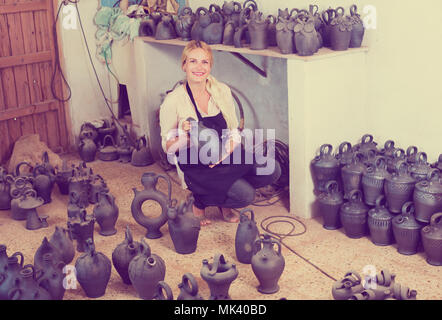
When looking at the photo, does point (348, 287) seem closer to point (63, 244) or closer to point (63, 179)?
point (63, 244)

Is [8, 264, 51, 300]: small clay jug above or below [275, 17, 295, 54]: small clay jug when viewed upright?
below

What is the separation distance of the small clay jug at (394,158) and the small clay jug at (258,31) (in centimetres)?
126

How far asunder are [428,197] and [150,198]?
187cm

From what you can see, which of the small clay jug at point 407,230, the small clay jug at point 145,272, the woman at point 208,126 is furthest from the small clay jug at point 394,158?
the small clay jug at point 145,272

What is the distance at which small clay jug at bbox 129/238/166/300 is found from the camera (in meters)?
3.48

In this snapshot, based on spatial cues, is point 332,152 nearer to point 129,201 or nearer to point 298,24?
point 298,24

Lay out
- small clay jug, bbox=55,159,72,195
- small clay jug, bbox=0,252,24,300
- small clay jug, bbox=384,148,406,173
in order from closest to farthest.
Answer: small clay jug, bbox=0,252,24,300, small clay jug, bbox=384,148,406,173, small clay jug, bbox=55,159,72,195

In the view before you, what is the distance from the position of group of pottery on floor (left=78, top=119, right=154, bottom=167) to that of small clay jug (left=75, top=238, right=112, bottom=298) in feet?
8.18

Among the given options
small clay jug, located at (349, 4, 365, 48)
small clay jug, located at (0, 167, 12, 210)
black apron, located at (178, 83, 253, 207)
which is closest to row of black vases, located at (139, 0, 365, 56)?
small clay jug, located at (349, 4, 365, 48)

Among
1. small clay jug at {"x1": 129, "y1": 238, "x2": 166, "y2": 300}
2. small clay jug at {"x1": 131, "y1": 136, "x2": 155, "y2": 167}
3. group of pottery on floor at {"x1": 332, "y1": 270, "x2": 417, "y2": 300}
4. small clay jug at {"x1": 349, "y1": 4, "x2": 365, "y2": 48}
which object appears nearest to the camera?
group of pottery on floor at {"x1": 332, "y1": 270, "x2": 417, "y2": 300}

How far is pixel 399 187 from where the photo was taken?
159 inches

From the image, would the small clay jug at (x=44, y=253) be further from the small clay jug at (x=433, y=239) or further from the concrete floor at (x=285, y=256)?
the small clay jug at (x=433, y=239)

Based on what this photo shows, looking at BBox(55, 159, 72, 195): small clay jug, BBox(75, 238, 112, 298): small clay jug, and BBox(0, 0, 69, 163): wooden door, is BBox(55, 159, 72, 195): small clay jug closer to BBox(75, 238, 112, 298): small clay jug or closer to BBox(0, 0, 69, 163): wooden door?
BBox(0, 0, 69, 163): wooden door

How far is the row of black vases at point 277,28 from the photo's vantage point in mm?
4418
